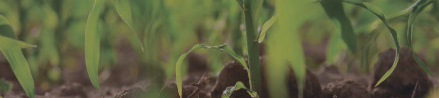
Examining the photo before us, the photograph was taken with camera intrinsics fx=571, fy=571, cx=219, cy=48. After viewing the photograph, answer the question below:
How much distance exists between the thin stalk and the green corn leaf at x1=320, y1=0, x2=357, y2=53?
0.23m

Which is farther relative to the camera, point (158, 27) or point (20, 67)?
point (158, 27)

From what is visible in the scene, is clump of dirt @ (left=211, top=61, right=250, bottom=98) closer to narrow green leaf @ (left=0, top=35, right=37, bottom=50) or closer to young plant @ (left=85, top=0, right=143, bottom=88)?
young plant @ (left=85, top=0, right=143, bottom=88)

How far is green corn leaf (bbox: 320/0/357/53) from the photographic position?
1.33m

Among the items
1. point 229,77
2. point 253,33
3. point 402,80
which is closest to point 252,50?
point 253,33

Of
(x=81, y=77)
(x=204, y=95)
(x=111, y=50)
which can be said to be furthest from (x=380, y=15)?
(x=81, y=77)

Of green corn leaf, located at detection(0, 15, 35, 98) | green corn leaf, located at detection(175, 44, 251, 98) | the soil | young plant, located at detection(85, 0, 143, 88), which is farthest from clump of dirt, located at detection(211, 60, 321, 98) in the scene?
green corn leaf, located at detection(0, 15, 35, 98)

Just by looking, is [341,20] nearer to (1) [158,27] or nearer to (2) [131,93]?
(2) [131,93]

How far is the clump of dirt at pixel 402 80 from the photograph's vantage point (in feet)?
4.71

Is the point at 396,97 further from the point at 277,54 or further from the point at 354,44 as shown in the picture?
the point at 277,54

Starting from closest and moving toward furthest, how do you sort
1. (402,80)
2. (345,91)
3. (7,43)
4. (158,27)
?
1. (7,43)
2. (345,91)
3. (402,80)
4. (158,27)

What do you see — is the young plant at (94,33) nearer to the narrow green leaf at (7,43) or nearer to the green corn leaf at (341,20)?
the narrow green leaf at (7,43)

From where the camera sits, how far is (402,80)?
56.6 inches

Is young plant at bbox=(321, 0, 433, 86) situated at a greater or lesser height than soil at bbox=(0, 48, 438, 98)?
greater

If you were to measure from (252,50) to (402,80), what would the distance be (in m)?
0.47
